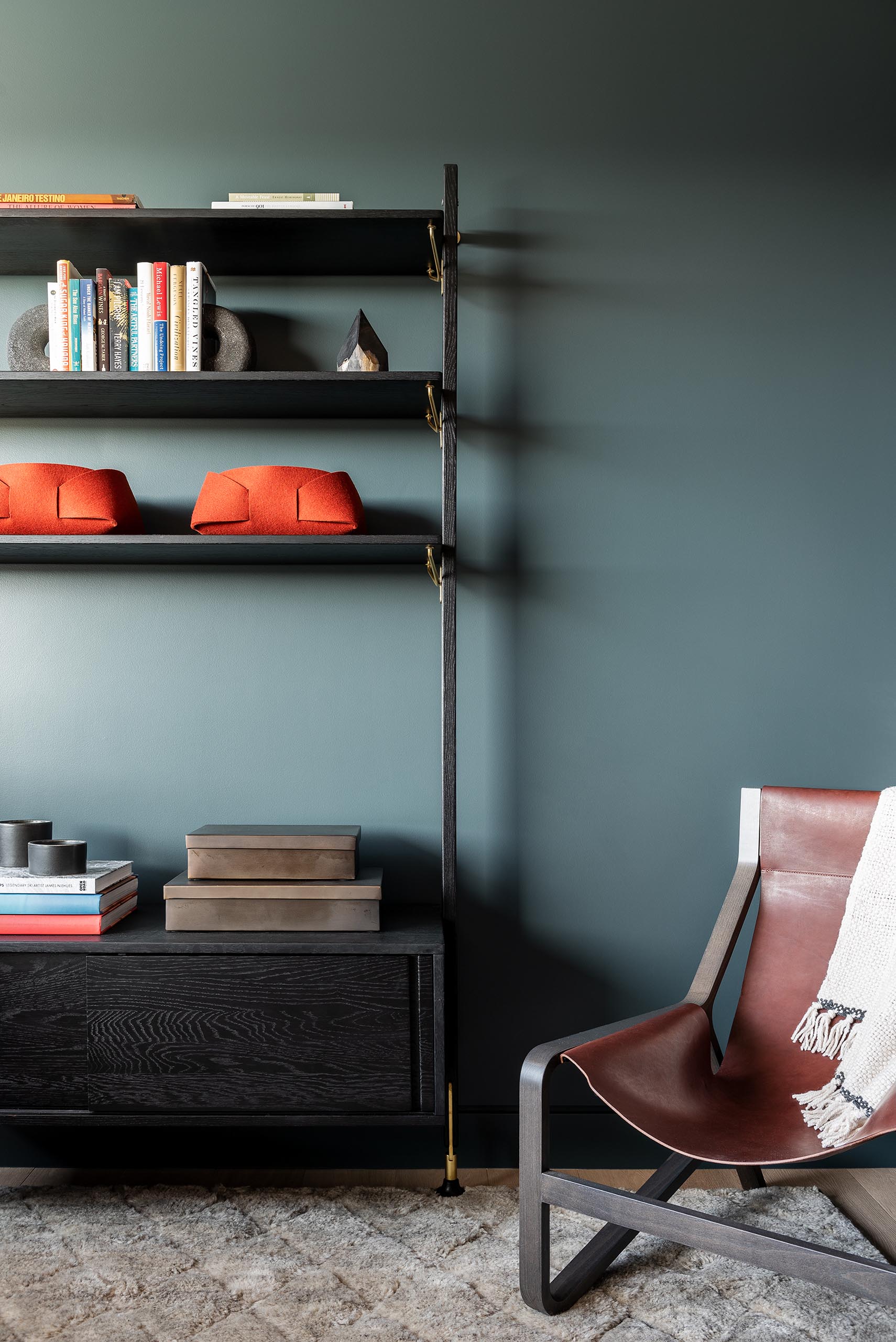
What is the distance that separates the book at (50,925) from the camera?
1.76 meters

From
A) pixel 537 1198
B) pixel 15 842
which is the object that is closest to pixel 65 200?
pixel 15 842

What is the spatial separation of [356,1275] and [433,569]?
1.27 metres

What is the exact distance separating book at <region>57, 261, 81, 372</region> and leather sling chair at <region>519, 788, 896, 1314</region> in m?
1.53

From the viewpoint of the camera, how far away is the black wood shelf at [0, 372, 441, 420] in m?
1.81

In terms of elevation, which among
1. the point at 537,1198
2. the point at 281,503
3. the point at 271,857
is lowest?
the point at 537,1198

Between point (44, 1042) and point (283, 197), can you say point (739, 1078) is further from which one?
point (283, 197)

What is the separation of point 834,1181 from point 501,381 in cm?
180

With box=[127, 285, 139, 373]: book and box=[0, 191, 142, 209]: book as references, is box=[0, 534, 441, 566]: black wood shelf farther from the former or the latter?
box=[0, 191, 142, 209]: book

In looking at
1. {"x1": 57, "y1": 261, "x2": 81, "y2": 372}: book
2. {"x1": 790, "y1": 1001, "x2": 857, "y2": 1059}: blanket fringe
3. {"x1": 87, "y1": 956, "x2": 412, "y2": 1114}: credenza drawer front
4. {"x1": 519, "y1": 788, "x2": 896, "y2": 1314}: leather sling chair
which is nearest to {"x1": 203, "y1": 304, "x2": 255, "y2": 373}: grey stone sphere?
{"x1": 57, "y1": 261, "x2": 81, "y2": 372}: book

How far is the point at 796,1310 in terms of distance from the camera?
1517mm

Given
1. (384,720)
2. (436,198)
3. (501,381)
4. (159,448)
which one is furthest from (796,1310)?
(436,198)

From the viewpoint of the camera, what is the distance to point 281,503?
185cm

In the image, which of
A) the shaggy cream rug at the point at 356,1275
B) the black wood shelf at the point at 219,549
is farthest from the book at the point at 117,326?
the shaggy cream rug at the point at 356,1275

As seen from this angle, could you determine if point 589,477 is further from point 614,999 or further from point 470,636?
point 614,999
